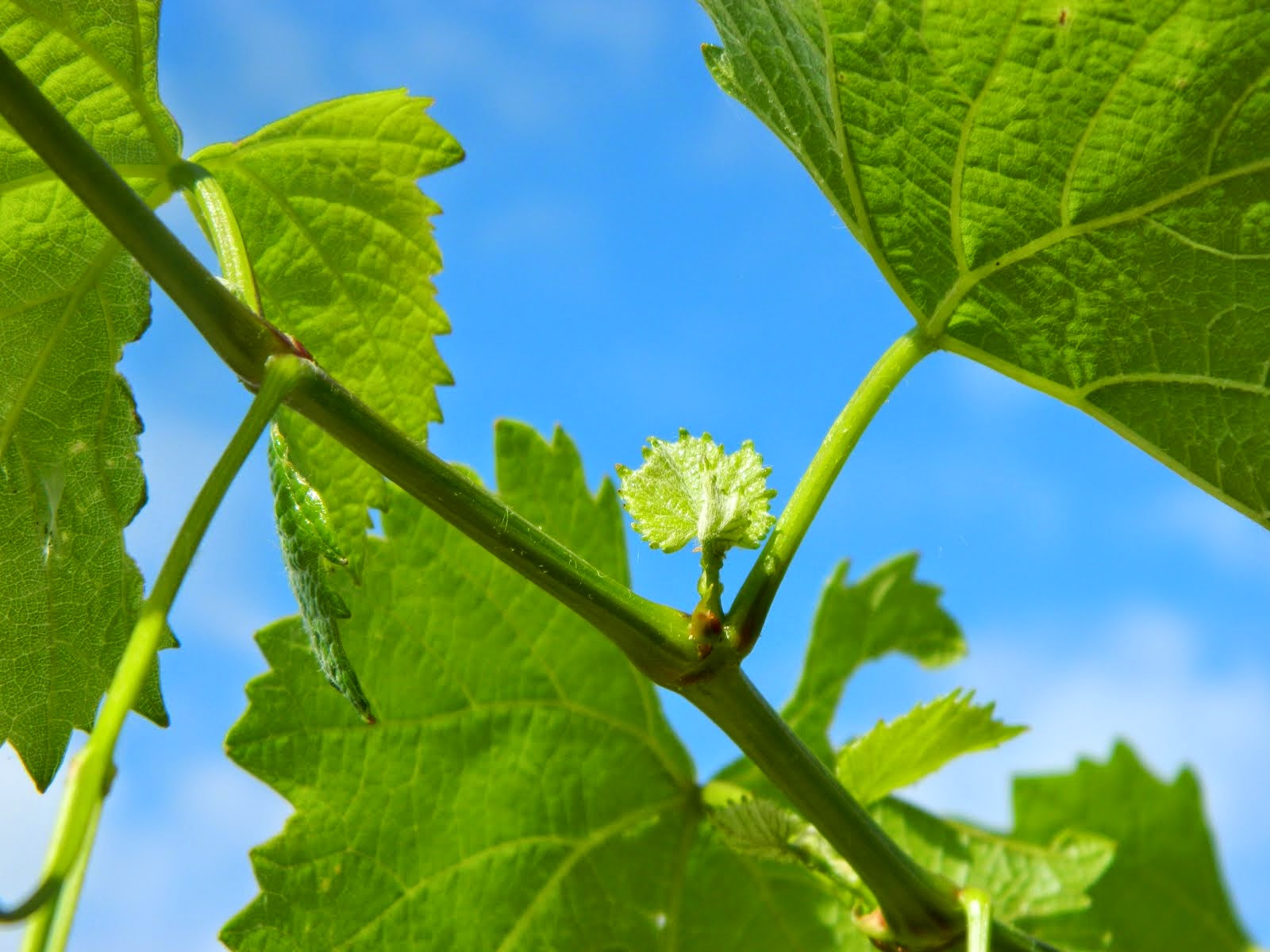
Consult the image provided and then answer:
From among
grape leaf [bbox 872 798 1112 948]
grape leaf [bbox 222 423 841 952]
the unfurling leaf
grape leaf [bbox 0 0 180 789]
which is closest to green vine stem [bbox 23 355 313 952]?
the unfurling leaf

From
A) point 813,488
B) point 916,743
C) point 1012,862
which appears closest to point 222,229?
point 813,488

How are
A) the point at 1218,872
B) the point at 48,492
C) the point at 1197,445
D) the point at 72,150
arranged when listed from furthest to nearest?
1. the point at 1218,872
2. the point at 48,492
3. the point at 1197,445
4. the point at 72,150

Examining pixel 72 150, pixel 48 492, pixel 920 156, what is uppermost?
pixel 48 492

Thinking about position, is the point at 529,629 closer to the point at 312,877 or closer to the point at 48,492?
the point at 312,877

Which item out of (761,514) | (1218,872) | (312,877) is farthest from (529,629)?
(1218,872)

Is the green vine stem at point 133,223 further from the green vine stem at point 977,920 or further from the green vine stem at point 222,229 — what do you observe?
the green vine stem at point 977,920

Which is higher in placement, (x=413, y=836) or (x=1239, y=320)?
(x=413, y=836)
